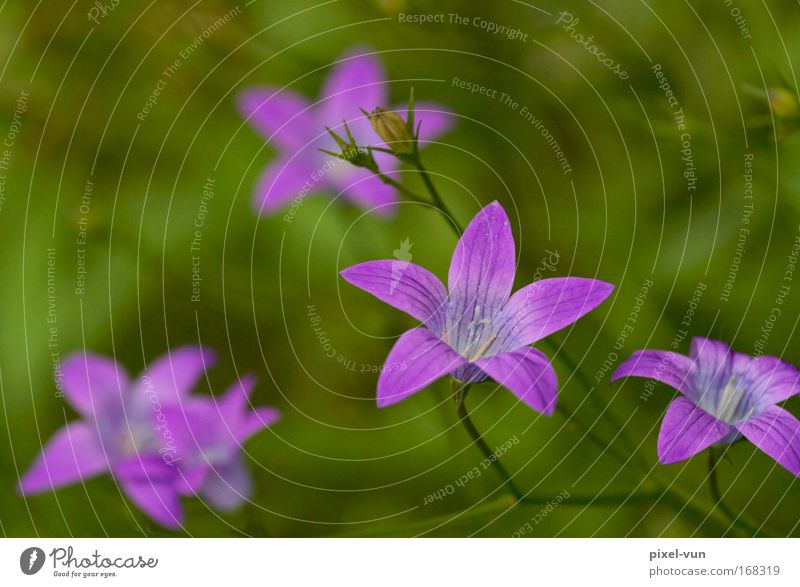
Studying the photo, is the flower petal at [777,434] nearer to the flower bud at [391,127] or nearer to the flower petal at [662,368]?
the flower petal at [662,368]

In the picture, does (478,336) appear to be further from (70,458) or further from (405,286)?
(70,458)

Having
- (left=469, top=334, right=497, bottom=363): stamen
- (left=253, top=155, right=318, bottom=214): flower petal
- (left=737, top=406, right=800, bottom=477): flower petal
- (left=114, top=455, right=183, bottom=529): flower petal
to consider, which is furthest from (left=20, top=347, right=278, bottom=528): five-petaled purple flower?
(left=737, top=406, right=800, bottom=477): flower petal

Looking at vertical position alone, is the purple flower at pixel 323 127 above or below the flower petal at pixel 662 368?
above

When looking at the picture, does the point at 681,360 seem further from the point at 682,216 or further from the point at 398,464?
the point at 398,464

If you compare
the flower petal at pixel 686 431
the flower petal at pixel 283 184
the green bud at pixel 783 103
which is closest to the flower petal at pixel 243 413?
the flower petal at pixel 283 184

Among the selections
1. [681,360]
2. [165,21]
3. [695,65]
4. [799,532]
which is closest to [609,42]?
[695,65]

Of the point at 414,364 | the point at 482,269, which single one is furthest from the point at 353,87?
the point at 414,364
